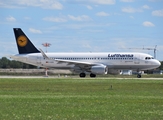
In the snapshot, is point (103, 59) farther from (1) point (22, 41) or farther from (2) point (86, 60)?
(1) point (22, 41)

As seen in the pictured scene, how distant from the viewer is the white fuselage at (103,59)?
221 ft

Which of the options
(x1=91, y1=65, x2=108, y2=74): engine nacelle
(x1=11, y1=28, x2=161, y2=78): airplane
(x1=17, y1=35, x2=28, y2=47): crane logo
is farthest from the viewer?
(x1=17, y1=35, x2=28, y2=47): crane logo

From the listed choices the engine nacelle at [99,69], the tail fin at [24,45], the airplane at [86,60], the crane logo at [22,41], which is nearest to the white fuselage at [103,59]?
the airplane at [86,60]

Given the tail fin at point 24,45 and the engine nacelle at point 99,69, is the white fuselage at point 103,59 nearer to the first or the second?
the tail fin at point 24,45

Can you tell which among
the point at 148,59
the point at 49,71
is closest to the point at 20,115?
the point at 148,59

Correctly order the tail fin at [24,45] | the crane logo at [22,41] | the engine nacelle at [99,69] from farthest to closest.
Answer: the crane logo at [22,41] → the tail fin at [24,45] → the engine nacelle at [99,69]

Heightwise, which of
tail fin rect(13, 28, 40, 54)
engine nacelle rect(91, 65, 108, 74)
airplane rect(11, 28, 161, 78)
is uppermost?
tail fin rect(13, 28, 40, 54)

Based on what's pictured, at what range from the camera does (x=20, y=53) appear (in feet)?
238

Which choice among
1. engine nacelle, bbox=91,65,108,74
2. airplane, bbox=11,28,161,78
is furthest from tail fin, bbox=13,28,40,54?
engine nacelle, bbox=91,65,108,74

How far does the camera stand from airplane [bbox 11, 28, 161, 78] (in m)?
67.2

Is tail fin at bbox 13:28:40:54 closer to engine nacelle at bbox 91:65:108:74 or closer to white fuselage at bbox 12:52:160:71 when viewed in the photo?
white fuselage at bbox 12:52:160:71

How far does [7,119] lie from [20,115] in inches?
51.3

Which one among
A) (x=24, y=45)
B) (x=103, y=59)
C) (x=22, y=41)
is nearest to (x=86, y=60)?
(x=103, y=59)

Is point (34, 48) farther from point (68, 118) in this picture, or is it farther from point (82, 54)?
point (68, 118)
